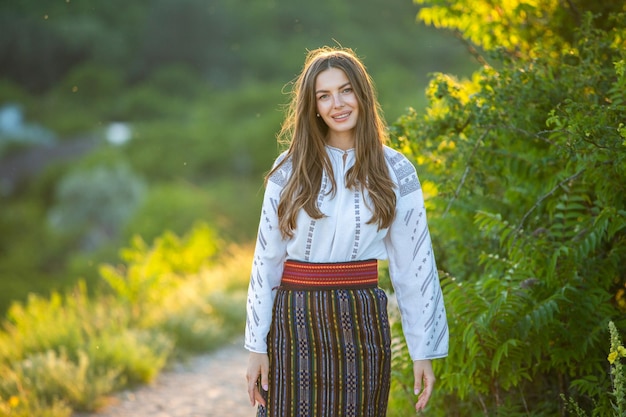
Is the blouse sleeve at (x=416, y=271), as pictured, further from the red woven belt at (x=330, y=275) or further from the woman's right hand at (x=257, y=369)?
the woman's right hand at (x=257, y=369)

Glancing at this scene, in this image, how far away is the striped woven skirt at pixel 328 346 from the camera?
2.69 m

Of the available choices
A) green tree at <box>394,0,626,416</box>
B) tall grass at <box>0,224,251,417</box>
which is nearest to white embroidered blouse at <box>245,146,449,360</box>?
green tree at <box>394,0,626,416</box>

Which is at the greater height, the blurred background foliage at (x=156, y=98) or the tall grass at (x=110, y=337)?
the blurred background foliage at (x=156, y=98)

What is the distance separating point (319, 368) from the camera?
269cm

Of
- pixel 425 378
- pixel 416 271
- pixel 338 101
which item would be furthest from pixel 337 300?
pixel 338 101

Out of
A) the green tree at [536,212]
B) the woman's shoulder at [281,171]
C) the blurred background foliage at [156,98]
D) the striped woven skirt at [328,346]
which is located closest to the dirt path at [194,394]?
the green tree at [536,212]

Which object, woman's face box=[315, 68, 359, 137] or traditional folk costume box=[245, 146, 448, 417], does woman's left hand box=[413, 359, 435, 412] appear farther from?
woman's face box=[315, 68, 359, 137]

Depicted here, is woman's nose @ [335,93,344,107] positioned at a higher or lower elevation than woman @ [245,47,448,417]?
higher

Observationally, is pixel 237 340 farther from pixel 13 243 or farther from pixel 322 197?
pixel 13 243

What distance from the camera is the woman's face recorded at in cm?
281

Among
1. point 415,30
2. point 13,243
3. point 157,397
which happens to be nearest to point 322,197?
point 157,397

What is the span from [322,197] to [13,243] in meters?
33.8

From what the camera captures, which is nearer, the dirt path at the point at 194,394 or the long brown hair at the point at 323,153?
the long brown hair at the point at 323,153

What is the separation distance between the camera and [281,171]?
2830 mm
